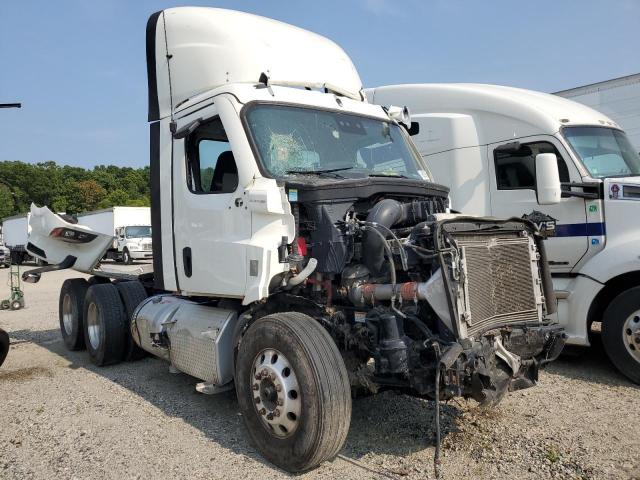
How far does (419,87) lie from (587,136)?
240 cm

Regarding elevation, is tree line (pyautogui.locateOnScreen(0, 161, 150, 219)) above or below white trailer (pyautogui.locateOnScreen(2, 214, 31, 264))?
above

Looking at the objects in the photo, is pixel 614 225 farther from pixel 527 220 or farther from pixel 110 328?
pixel 110 328

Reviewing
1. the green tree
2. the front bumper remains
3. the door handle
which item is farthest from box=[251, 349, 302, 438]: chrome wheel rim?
the green tree

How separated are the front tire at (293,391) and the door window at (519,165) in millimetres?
4290

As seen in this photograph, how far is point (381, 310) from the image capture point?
3771 millimetres

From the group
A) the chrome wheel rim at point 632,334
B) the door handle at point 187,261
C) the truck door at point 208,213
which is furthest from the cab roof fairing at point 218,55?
the chrome wheel rim at point 632,334

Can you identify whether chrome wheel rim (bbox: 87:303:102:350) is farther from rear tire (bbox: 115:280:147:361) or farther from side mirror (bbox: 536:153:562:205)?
side mirror (bbox: 536:153:562:205)

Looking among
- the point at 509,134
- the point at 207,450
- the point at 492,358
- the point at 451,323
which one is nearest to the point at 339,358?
the point at 451,323

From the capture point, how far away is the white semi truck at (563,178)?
5.85 meters

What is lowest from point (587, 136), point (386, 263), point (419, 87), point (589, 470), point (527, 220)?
point (589, 470)

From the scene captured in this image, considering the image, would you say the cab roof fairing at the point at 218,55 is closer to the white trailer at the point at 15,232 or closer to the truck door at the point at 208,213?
the truck door at the point at 208,213

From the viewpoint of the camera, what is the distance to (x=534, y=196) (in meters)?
6.93

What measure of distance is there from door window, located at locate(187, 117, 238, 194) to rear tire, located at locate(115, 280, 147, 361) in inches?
94.3

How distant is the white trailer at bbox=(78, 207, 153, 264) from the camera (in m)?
28.7
